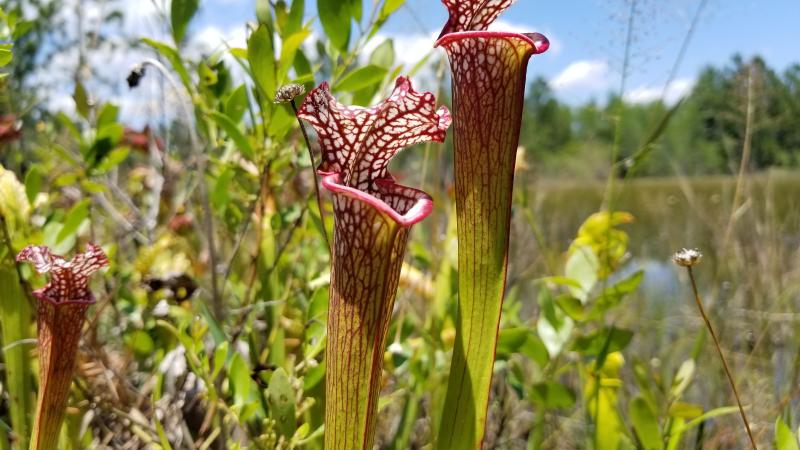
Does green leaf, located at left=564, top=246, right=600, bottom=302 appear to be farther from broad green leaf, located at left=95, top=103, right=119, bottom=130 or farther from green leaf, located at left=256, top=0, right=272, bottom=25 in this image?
broad green leaf, located at left=95, top=103, right=119, bottom=130

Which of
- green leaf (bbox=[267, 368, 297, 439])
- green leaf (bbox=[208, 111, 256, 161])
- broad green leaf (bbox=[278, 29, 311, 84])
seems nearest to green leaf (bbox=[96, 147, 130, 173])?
green leaf (bbox=[208, 111, 256, 161])

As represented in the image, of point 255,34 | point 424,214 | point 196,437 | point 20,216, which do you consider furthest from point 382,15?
point 196,437

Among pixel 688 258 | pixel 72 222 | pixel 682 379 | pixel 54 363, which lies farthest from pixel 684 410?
pixel 72 222

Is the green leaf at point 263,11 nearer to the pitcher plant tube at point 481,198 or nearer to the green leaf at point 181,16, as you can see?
the green leaf at point 181,16

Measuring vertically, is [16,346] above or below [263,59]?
below

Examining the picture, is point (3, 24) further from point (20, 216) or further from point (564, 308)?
point (564, 308)

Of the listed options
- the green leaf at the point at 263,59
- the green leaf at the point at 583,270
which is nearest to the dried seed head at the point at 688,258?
the green leaf at the point at 583,270

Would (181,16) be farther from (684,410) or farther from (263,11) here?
(684,410)
